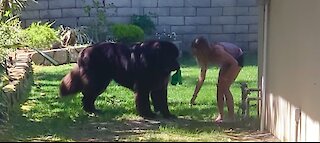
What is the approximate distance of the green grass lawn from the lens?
7484 mm

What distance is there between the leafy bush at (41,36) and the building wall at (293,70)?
7.58 meters

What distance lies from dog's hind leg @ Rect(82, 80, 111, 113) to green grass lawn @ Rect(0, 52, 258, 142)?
0.41 ft

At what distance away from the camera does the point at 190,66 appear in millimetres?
14617

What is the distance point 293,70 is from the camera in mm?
A: 6977

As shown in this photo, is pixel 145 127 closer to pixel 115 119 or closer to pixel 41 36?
pixel 115 119

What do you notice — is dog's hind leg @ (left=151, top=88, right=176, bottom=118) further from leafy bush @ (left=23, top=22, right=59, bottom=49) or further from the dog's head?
leafy bush @ (left=23, top=22, right=59, bottom=49)

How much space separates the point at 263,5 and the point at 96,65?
2379mm

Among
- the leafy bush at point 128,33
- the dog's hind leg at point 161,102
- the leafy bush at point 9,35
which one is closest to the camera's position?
the dog's hind leg at point 161,102

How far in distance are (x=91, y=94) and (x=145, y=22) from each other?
24.4 ft

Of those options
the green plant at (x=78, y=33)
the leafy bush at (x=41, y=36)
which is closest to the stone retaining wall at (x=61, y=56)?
the leafy bush at (x=41, y=36)

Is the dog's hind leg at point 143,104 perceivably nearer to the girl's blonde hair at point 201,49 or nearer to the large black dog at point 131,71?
the large black dog at point 131,71

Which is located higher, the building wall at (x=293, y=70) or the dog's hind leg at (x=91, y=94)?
the building wall at (x=293, y=70)

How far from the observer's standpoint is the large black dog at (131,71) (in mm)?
8922

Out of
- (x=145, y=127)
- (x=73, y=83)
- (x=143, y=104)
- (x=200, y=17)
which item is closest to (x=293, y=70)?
(x=145, y=127)
